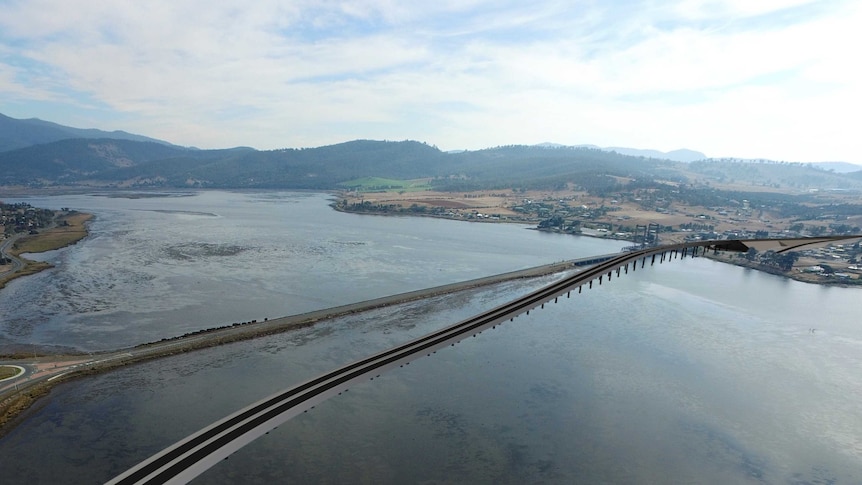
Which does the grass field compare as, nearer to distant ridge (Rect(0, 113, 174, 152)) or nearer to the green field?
the green field

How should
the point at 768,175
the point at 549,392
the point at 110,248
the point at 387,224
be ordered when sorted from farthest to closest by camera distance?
the point at 768,175
the point at 387,224
the point at 110,248
the point at 549,392

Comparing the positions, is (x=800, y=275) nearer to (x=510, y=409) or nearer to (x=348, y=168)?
(x=510, y=409)

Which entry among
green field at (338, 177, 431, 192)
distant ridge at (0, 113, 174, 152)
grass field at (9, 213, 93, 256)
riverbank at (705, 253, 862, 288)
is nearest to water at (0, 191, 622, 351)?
grass field at (9, 213, 93, 256)

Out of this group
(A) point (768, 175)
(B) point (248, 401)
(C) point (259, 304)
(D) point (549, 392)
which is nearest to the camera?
(B) point (248, 401)

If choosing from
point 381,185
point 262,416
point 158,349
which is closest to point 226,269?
point 158,349

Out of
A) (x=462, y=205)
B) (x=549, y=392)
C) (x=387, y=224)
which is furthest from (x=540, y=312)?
(x=462, y=205)

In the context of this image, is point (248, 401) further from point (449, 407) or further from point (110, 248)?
point (110, 248)

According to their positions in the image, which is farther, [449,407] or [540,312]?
[540,312]
